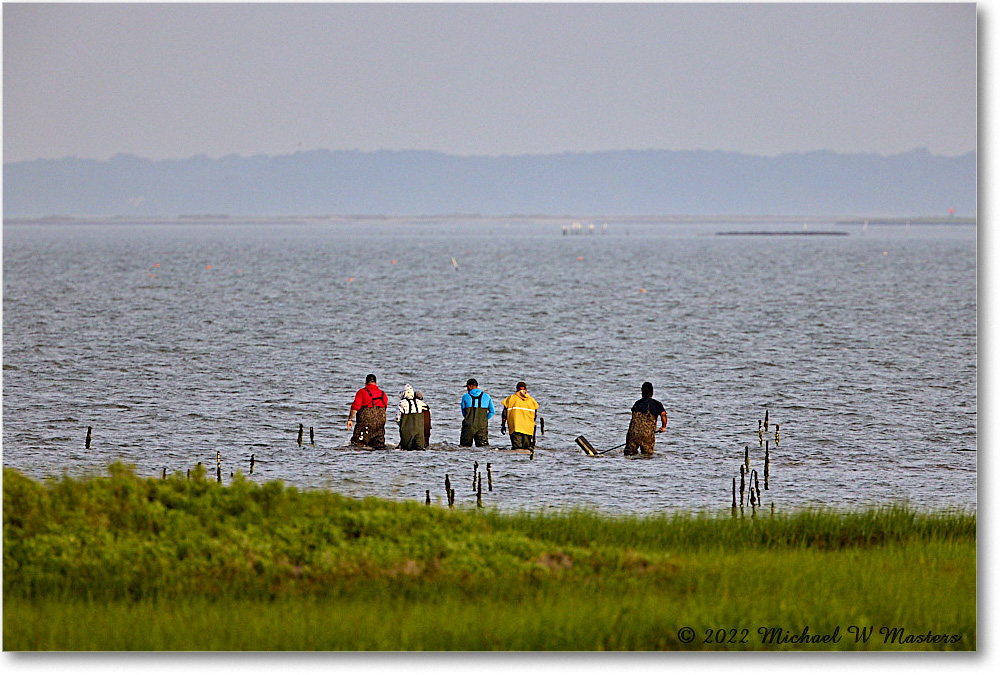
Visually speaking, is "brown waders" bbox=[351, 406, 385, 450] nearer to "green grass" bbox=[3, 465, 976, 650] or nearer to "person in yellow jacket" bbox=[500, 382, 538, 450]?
"person in yellow jacket" bbox=[500, 382, 538, 450]

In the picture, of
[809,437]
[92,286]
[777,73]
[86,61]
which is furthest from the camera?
[92,286]

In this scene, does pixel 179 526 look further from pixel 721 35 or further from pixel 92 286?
pixel 92 286

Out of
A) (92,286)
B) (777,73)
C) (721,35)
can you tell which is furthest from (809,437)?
(92,286)

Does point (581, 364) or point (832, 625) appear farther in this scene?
point (581, 364)

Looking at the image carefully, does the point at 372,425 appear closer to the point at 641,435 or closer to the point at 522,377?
the point at 641,435

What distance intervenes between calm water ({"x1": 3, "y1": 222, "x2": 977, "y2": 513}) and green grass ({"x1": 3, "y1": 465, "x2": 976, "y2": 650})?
27.9 feet

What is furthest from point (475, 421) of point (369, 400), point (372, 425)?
point (369, 400)

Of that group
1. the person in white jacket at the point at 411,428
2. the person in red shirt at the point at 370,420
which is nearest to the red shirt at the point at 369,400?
the person in red shirt at the point at 370,420

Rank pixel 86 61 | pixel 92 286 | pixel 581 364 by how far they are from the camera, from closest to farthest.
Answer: pixel 86 61, pixel 581 364, pixel 92 286

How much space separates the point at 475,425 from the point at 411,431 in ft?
4.97

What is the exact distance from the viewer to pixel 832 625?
1232 cm

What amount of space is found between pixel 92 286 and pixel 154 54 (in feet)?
206

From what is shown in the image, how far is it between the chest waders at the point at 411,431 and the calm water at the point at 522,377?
31 centimetres

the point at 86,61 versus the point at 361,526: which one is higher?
the point at 86,61
